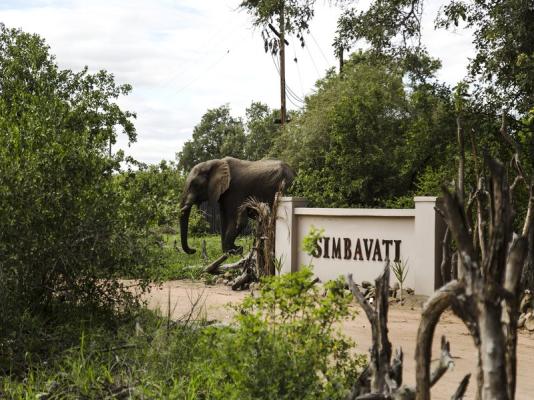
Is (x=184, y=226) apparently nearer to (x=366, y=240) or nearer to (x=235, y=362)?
(x=366, y=240)

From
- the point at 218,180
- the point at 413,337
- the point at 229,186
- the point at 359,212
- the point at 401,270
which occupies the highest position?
the point at 218,180

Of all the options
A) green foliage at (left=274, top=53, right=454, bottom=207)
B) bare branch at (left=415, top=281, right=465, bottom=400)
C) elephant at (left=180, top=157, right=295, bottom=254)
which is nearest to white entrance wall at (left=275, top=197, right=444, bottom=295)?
green foliage at (left=274, top=53, right=454, bottom=207)

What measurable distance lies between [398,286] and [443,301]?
9.34 m

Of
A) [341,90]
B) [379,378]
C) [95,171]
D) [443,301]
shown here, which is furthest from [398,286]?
[341,90]

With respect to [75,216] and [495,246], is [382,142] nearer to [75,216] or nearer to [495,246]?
[75,216]

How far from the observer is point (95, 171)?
779 centimetres

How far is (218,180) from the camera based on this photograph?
19000 mm

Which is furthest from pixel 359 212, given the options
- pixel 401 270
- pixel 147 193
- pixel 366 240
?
pixel 147 193

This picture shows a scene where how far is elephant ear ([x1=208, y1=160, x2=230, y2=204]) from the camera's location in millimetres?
18953

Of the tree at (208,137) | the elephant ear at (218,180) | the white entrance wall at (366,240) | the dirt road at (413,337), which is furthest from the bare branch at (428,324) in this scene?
the tree at (208,137)

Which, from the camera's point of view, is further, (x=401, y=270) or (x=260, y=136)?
(x=260, y=136)

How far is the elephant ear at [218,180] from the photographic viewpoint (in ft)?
62.2

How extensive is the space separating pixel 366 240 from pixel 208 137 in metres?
45.6

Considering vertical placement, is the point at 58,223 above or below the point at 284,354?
above
